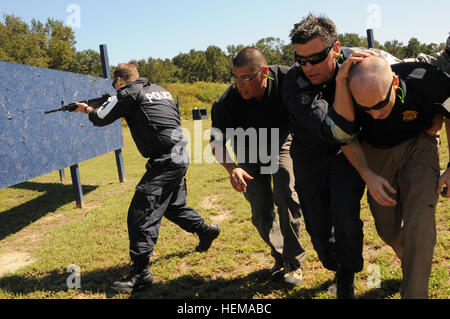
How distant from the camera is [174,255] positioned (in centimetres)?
445

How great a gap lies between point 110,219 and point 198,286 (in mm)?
3178

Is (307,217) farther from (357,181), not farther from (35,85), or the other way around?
(35,85)

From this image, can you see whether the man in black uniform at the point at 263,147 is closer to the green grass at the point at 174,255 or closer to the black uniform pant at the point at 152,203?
the green grass at the point at 174,255

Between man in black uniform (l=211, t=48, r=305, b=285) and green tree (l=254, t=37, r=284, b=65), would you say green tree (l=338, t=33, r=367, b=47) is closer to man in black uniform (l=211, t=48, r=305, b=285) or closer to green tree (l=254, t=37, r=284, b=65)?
green tree (l=254, t=37, r=284, b=65)

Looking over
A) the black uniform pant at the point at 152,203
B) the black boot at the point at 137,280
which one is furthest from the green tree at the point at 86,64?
the black boot at the point at 137,280

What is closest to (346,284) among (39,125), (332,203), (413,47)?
(332,203)

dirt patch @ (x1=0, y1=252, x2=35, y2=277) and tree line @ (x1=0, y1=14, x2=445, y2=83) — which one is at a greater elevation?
tree line @ (x1=0, y1=14, x2=445, y2=83)

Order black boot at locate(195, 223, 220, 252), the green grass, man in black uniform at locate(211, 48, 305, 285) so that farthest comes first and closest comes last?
black boot at locate(195, 223, 220, 252), the green grass, man in black uniform at locate(211, 48, 305, 285)

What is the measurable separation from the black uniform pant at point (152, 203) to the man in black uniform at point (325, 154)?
1.52m

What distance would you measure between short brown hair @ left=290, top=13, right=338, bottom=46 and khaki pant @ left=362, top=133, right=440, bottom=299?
846mm

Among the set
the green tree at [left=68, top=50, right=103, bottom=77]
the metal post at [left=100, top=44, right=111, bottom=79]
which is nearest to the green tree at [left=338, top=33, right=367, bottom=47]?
the green tree at [left=68, top=50, right=103, bottom=77]

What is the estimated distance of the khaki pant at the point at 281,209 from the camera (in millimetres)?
3244

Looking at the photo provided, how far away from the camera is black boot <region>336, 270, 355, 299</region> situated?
2.75 meters
